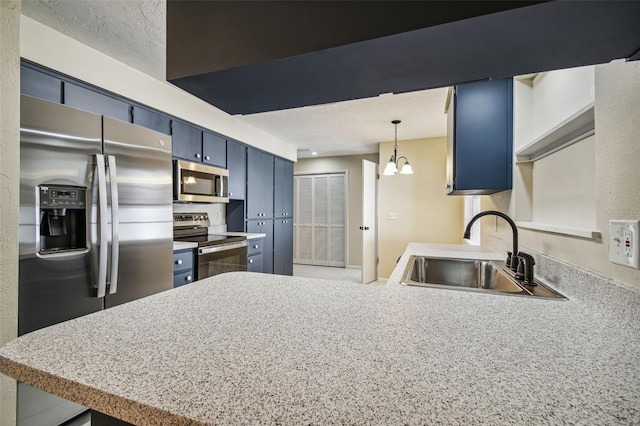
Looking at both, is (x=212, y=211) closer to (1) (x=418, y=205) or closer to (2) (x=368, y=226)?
(2) (x=368, y=226)

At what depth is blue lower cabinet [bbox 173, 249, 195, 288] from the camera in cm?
229

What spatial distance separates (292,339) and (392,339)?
21 centimetres

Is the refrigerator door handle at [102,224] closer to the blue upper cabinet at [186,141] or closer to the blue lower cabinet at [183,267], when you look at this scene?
the blue lower cabinet at [183,267]

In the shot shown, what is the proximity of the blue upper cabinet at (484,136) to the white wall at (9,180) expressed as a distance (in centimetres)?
234

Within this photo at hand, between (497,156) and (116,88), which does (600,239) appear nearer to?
(497,156)

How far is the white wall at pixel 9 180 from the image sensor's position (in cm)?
120

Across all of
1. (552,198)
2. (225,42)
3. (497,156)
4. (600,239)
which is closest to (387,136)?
(497,156)

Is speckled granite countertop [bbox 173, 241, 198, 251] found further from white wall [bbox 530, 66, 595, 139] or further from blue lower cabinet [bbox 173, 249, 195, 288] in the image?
white wall [bbox 530, 66, 595, 139]

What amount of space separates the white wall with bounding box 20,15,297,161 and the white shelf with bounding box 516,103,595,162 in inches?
107

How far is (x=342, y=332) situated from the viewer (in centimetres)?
63

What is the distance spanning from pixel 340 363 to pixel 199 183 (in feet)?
9.10

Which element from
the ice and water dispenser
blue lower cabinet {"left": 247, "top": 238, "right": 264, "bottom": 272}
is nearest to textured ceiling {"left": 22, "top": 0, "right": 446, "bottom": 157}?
the ice and water dispenser

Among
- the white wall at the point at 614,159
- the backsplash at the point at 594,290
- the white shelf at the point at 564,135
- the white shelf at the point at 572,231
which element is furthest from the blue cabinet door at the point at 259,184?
the white wall at the point at 614,159

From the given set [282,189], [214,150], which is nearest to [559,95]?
[214,150]
